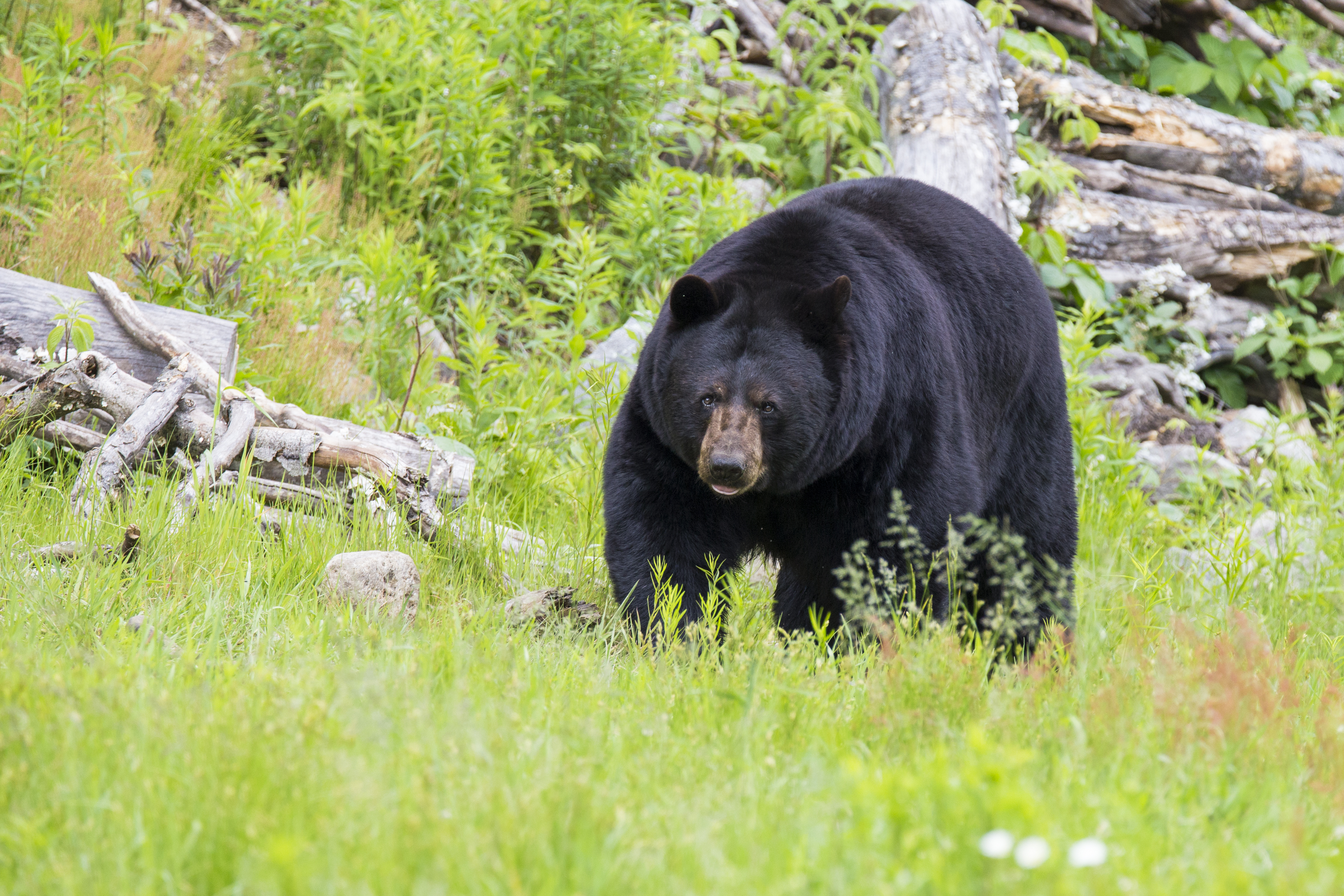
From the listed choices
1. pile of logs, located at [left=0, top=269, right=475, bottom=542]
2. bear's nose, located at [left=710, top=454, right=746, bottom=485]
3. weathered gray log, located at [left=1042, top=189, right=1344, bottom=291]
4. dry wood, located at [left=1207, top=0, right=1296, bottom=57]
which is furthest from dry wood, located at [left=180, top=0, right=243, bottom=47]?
dry wood, located at [left=1207, top=0, right=1296, bottom=57]

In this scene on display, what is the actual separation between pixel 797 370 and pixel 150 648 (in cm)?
190

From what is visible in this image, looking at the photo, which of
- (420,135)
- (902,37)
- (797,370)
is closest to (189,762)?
(797,370)

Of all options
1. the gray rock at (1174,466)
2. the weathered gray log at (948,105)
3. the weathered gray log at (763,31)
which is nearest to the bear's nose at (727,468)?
the gray rock at (1174,466)

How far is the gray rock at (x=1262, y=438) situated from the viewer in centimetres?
614

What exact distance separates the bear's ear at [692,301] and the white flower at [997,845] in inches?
84.4

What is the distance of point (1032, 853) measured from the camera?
4.18ft

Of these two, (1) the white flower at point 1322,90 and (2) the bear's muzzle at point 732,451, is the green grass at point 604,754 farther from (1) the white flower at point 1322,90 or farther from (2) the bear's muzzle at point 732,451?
(1) the white flower at point 1322,90

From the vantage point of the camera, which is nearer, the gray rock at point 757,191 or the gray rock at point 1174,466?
the gray rock at point 1174,466

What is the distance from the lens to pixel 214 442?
409cm

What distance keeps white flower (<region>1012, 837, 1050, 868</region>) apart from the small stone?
2.21 metres

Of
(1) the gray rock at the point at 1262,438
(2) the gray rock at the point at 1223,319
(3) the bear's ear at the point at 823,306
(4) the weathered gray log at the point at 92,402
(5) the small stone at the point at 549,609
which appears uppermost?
(3) the bear's ear at the point at 823,306

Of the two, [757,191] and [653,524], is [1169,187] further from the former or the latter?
[653,524]

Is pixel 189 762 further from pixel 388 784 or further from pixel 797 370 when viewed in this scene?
pixel 797 370

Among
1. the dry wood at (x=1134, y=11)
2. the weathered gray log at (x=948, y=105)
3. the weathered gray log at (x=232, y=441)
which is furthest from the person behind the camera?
the dry wood at (x=1134, y=11)
